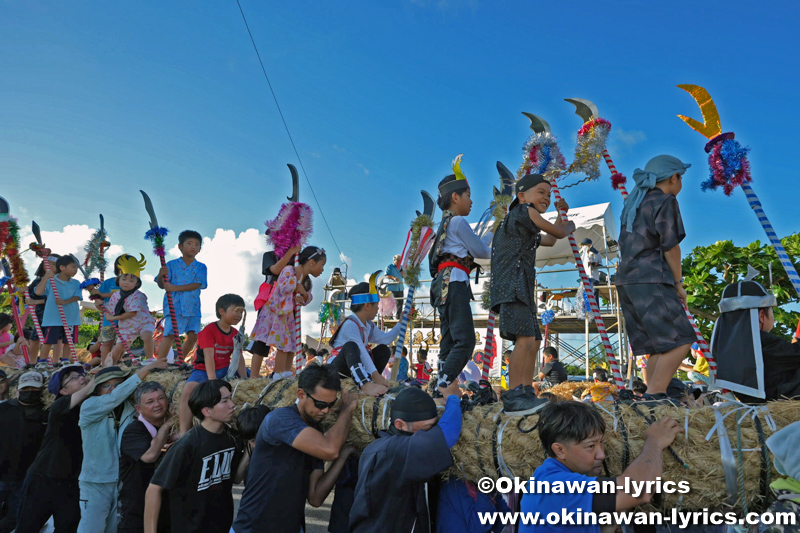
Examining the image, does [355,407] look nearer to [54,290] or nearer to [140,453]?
[140,453]

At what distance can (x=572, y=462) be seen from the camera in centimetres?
215

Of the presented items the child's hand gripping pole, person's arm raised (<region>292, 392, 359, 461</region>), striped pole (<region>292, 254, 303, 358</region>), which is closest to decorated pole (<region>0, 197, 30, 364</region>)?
the child's hand gripping pole

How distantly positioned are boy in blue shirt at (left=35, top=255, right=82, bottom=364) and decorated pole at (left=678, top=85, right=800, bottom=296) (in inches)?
346

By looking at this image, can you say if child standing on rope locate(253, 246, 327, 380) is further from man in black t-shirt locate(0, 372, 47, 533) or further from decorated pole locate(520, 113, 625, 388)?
decorated pole locate(520, 113, 625, 388)

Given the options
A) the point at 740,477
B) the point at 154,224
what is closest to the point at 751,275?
the point at 740,477

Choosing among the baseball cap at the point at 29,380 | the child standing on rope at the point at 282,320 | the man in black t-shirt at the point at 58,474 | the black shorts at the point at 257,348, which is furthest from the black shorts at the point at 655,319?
the baseball cap at the point at 29,380

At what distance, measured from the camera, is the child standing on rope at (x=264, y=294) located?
5.11m

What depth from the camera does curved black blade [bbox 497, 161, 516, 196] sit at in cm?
520

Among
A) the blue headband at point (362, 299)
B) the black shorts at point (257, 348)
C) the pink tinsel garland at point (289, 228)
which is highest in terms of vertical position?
the pink tinsel garland at point (289, 228)

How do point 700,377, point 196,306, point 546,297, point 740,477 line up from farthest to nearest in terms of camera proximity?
1. point 546,297
2. point 196,306
3. point 700,377
4. point 740,477

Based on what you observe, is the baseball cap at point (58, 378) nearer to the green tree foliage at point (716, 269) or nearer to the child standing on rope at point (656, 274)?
the child standing on rope at point (656, 274)

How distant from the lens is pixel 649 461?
2.26 meters

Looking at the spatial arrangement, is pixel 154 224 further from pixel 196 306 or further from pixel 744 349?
pixel 744 349

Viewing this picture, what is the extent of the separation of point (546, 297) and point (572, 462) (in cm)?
1390
